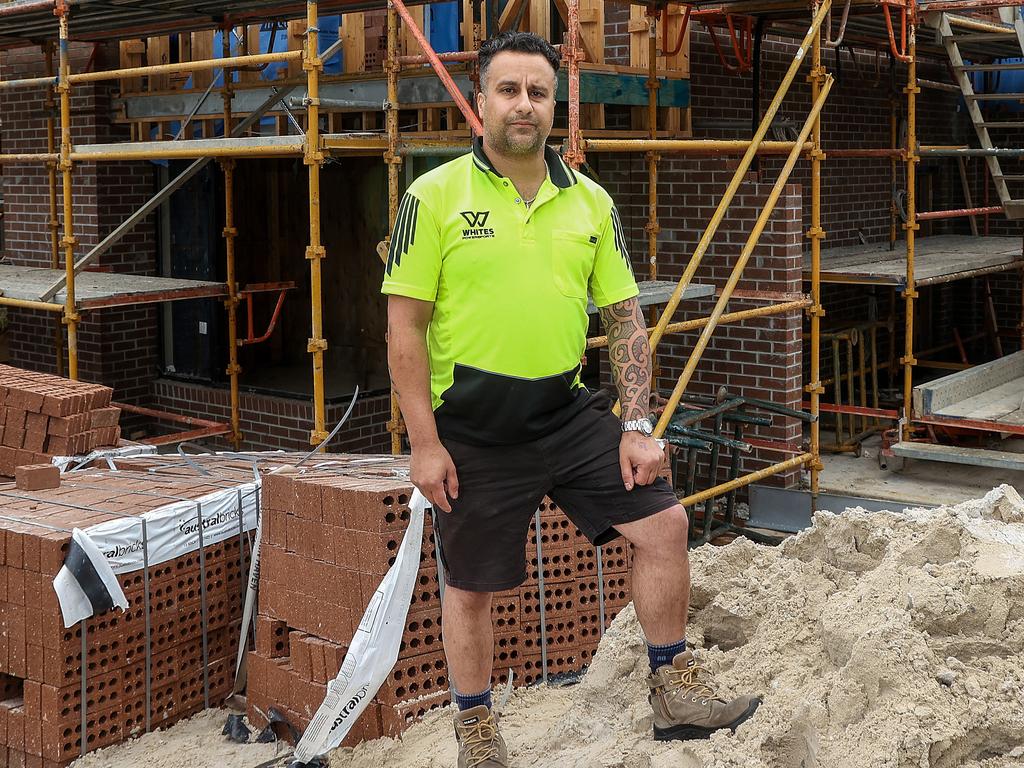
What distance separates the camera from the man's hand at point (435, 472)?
4047 millimetres

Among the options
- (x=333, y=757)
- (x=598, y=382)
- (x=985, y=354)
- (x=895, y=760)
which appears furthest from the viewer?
(x=985, y=354)

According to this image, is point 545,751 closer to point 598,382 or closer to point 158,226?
point 598,382

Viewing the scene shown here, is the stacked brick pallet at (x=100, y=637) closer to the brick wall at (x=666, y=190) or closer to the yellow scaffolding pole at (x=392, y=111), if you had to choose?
the yellow scaffolding pole at (x=392, y=111)

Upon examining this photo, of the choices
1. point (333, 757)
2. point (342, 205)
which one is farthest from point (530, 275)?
point (342, 205)

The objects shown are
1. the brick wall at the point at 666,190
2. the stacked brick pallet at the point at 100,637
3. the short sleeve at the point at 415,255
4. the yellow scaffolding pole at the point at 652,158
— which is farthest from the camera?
the brick wall at the point at 666,190

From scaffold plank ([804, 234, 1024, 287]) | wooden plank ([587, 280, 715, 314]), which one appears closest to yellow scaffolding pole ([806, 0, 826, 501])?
scaffold plank ([804, 234, 1024, 287])

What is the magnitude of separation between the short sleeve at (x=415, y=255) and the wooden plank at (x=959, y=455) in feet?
20.0

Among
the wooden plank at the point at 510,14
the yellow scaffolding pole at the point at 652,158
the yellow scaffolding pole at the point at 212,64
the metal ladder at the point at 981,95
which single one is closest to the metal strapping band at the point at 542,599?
the yellow scaffolding pole at the point at 652,158

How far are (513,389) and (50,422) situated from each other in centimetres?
436

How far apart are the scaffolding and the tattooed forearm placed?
2.09 metres

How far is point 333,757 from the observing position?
5.41 m

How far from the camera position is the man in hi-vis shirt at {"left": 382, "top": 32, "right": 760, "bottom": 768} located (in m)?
4.04

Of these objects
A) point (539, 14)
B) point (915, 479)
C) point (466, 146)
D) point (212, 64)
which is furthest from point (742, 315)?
point (212, 64)

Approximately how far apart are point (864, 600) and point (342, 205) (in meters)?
7.89
